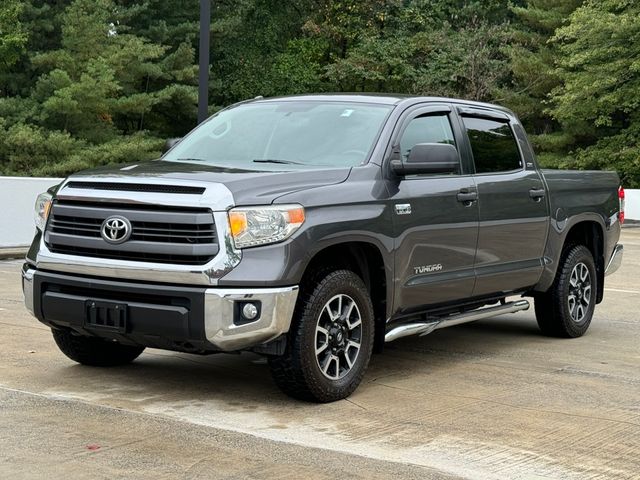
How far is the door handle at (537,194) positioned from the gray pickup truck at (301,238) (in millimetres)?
32

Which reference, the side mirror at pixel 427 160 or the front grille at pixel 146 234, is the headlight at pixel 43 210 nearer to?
the front grille at pixel 146 234

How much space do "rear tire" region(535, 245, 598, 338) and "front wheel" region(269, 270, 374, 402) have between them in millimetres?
2903

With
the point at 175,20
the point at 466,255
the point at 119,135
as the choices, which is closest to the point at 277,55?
the point at 175,20

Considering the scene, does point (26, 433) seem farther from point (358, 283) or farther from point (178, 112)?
point (178, 112)

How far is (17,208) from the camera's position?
19.0 metres

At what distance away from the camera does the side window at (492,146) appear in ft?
27.9

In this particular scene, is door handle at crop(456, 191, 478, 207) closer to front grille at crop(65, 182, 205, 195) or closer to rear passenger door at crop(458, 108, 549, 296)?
rear passenger door at crop(458, 108, 549, 296)

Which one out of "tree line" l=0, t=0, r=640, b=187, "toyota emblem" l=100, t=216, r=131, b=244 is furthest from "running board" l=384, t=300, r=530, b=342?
"tree line" l=0, t=0, r=640, b=187

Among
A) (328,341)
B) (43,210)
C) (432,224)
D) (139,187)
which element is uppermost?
(139,187)

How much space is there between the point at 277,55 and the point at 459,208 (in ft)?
161

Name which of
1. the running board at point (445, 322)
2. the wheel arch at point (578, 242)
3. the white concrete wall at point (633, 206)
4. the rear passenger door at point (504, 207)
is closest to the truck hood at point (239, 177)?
the running board at point (445, 322)

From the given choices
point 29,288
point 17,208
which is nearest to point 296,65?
point 17,208

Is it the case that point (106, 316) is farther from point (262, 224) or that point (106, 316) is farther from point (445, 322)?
point (445, 322)

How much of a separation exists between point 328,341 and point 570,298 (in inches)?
140
